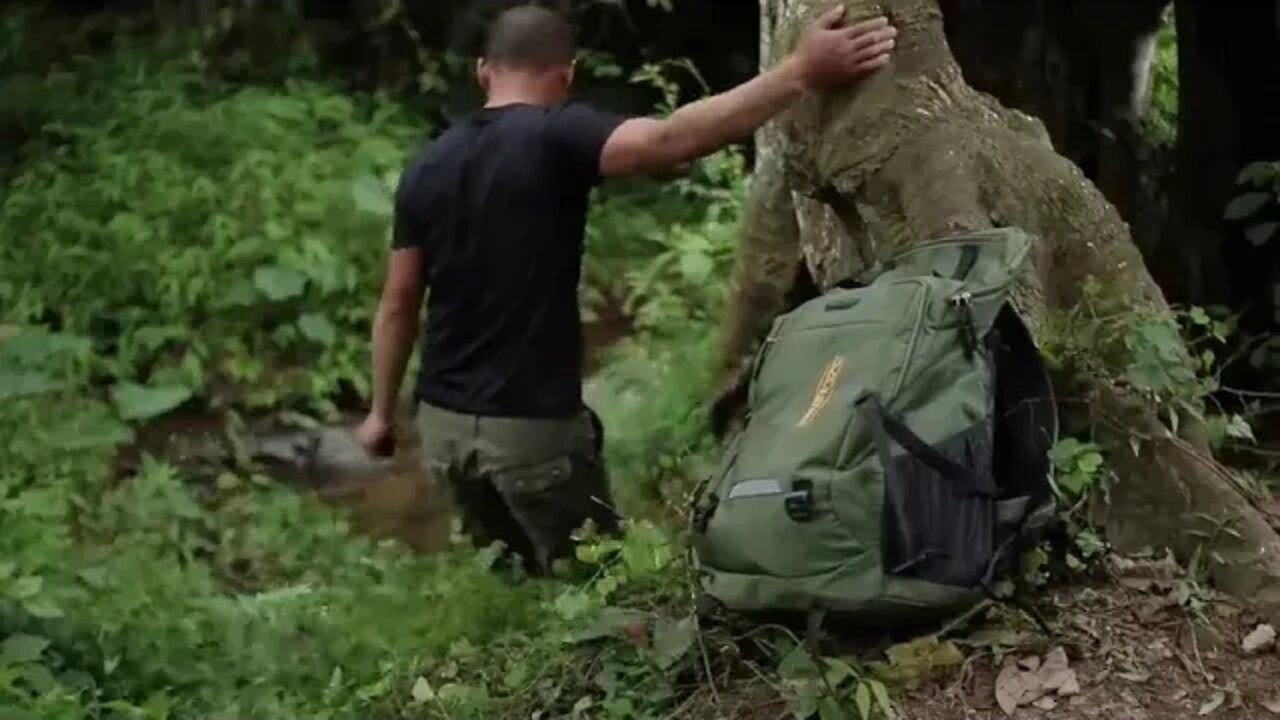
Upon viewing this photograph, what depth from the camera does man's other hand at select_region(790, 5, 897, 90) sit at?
12.0 ft

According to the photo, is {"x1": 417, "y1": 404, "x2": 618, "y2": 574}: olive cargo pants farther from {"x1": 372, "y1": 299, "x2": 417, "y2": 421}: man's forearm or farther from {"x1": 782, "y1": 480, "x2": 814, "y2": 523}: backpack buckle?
{"x1": 782, "y1": 480, "x2": 814, "y2": 523}: backpack buckle

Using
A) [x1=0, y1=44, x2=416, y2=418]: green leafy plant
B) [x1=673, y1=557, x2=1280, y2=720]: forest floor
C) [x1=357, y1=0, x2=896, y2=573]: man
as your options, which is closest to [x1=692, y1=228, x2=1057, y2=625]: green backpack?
[x1=673, y1=557, x2=1280, y2=720]: forest floor

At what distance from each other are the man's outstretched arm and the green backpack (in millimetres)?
477

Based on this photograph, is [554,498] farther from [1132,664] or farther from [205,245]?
[205,245]

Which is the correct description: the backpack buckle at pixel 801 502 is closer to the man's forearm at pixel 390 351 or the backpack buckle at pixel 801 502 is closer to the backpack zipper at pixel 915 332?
the backpack zipper at pixel 915 332

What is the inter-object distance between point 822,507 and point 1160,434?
1.07m

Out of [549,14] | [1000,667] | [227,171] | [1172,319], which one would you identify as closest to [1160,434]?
[1172,319]

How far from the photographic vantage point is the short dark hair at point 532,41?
4.30 m

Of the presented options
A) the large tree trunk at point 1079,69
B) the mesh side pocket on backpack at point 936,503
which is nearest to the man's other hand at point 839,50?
the mesh side pocket on backpack at point 936,503

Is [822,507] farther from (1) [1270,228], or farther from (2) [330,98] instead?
(2) [330,98]

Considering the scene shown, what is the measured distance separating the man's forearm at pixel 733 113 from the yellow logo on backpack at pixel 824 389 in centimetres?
66

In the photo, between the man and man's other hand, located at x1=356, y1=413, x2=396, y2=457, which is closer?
the man

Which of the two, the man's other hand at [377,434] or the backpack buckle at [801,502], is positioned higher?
the backpack buckle at [801,502]

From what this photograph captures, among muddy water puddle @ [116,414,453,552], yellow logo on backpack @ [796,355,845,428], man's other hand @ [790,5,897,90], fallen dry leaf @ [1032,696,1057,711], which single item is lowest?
muddy water puddle @ [116,414,453,552]
